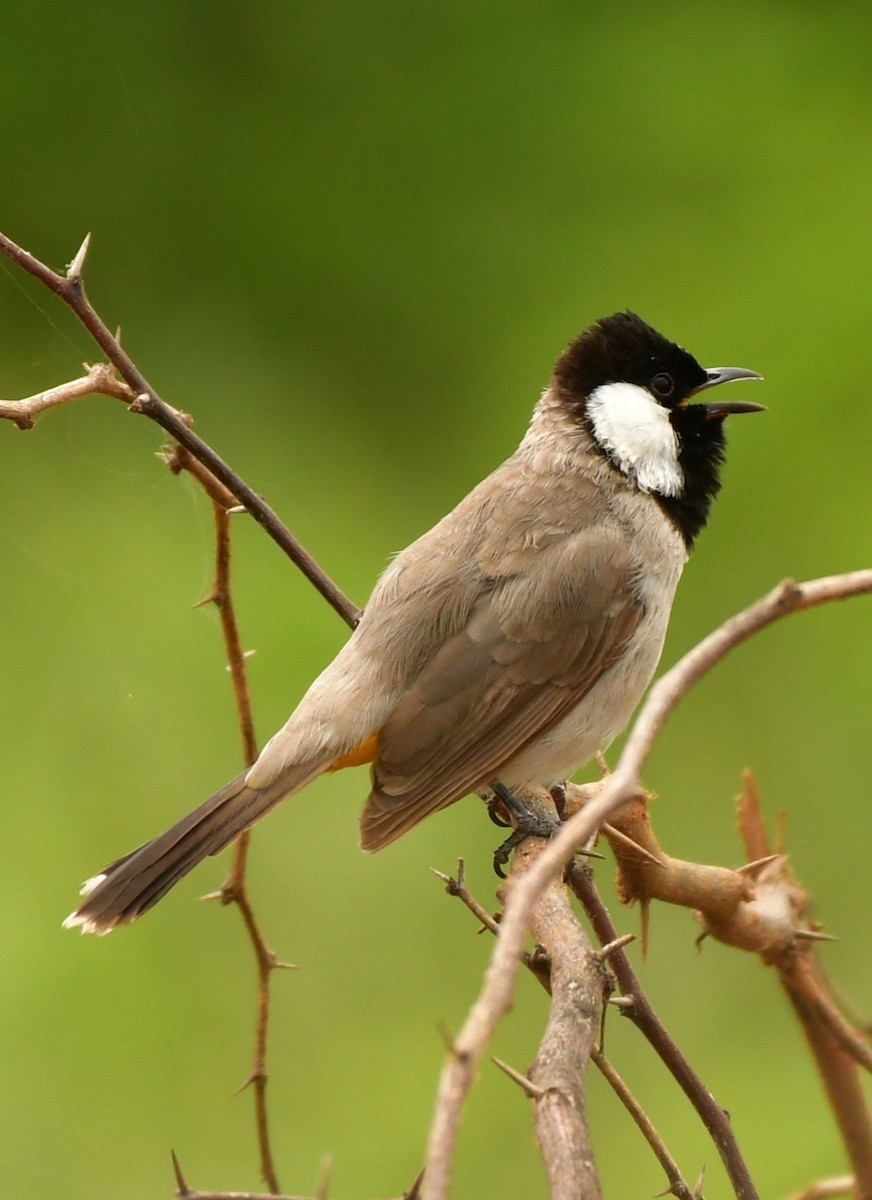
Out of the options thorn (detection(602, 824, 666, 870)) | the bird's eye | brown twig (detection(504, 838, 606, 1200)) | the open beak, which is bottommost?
brown twig (detection(504, 838, 606, 1200))

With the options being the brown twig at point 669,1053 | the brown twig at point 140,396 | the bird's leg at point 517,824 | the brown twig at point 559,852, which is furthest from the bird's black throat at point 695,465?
the brown twig at point 559,852

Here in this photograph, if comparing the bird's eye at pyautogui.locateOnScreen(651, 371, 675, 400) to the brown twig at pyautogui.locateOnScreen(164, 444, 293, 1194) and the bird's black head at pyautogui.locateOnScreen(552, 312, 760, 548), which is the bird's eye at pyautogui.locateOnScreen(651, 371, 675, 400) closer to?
the bird's black head at pyautogui.locateOnScreen(552, 312, 760, 548)

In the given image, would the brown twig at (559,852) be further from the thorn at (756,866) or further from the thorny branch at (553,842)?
the thorn at (756,866)

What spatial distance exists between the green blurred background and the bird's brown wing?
3.74 ft

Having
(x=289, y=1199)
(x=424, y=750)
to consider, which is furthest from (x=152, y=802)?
(x=289, y=1199)

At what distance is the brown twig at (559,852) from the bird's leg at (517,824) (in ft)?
3.22

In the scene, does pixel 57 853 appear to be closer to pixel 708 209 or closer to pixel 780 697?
pixel 780 697

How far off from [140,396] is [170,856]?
1.91 ft

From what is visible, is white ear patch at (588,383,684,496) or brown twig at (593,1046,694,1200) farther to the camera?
white ear patch at (588,383,684,496)

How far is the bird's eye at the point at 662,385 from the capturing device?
2.15m

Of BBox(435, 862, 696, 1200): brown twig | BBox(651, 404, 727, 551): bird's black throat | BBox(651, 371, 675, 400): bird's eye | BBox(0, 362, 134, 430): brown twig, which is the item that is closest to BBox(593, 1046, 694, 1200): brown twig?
BBox(435, 862, 696, 1200): brown twig

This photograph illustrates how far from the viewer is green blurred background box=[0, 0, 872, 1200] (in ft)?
9.60

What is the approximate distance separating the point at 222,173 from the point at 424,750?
2.32m

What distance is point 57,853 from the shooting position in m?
3.09
